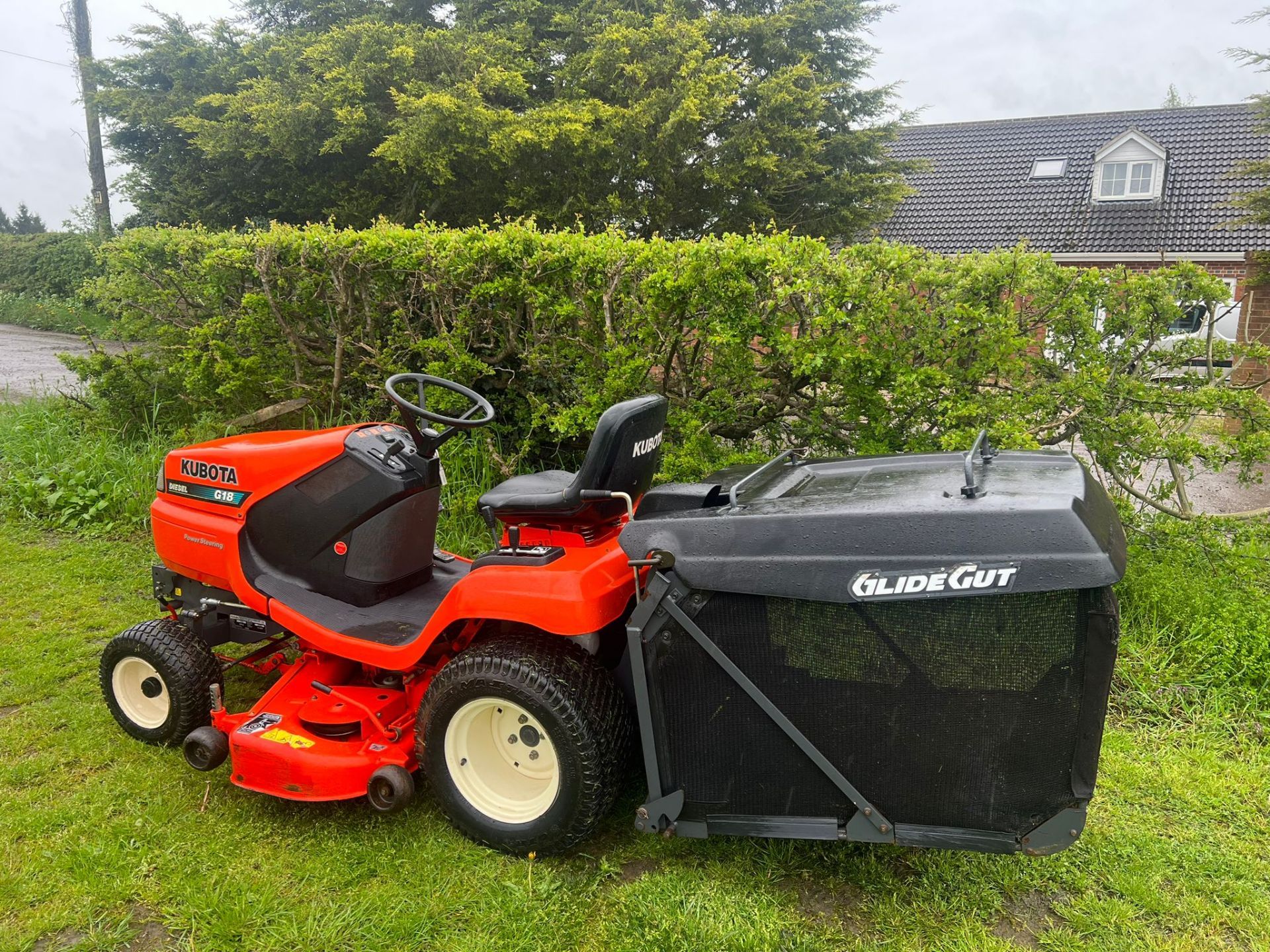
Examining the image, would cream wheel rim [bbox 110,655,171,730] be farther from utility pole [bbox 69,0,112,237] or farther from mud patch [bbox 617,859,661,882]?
utility pole [bbox 69,0,112,237]

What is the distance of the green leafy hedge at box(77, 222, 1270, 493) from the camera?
4062 millimetres

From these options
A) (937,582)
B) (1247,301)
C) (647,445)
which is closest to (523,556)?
(647,445)

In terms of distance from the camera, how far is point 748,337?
4.32 metres

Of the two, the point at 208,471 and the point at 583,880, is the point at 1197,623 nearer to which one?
the point at 583,880

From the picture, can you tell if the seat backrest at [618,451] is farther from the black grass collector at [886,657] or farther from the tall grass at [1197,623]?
the tall grass at [1197,623]

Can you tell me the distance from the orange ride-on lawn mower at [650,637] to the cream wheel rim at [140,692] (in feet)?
0.04

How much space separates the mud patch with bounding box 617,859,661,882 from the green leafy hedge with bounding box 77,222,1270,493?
2.17 m

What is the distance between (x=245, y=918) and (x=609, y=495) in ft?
4.99

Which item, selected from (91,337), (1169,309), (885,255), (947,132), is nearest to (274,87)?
(91,337)

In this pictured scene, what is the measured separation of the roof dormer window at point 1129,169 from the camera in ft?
65.7

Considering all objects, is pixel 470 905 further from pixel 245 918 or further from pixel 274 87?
pixel 274 87

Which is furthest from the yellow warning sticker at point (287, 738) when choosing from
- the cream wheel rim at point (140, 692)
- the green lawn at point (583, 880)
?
the cream wheel rim at point (140, 692)

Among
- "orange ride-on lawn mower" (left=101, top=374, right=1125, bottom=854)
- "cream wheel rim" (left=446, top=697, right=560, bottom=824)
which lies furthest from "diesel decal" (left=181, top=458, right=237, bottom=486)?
"cream wheel rim" (left=446, top=697, right=560, bottom=824)

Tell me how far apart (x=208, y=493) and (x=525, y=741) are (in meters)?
1.56
